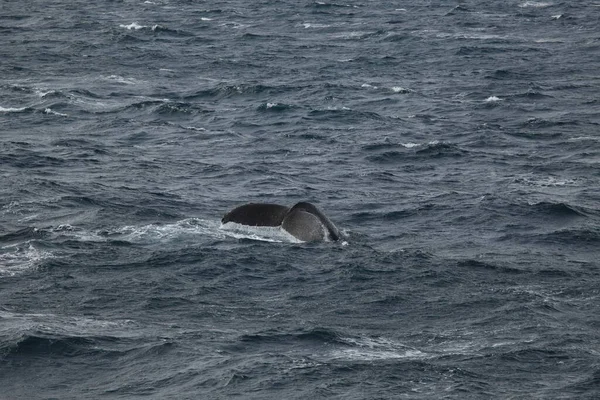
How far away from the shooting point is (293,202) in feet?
183

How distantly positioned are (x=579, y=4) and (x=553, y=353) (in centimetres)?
8721

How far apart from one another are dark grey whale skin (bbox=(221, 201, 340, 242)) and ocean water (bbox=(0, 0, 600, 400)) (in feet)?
1.61

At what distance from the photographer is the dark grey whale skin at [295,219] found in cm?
4844

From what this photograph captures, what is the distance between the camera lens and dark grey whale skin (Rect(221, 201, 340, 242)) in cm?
4844

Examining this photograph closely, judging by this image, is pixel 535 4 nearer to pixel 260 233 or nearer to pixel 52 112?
pixel 52 112

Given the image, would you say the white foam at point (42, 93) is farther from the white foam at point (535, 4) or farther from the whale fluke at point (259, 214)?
the white foam at point (535, 4)

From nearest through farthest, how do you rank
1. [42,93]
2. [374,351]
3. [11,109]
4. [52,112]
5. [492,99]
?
[374,351]
[52,112]
[11,109]
[492,99]
[42,93]

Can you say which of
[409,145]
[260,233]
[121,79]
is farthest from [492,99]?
[260,233]

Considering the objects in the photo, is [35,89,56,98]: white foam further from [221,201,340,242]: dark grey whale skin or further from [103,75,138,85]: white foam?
[221,201,340,242]: dark grey whale skin

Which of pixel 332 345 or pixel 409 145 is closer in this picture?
pixel 332 345

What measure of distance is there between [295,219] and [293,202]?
6940 millimetres

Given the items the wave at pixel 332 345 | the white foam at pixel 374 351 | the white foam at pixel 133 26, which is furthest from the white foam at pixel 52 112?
the white foam at pixel 374 351

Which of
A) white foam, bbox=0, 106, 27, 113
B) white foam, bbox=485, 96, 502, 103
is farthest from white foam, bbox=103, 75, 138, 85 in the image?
white foam, bbox=485, 96, 502, 103

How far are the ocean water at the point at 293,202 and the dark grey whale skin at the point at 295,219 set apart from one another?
49 cm
